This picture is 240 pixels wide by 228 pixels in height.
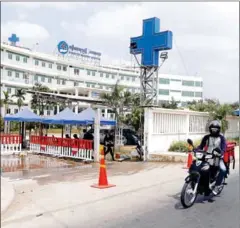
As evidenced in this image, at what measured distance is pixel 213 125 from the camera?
804cm

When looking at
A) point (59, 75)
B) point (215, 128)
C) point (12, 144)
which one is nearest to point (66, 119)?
point (12, 144)

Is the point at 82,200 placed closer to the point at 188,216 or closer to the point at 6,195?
the point at 6,195

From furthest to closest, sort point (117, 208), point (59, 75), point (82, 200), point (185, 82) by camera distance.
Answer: point (185, 82) < point (59, 75) < point (82, 200) < point (117, 208)

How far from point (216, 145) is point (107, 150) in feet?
26.8

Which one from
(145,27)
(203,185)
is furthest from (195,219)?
(145,27)

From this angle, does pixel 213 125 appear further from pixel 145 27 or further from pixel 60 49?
pixel 60 49

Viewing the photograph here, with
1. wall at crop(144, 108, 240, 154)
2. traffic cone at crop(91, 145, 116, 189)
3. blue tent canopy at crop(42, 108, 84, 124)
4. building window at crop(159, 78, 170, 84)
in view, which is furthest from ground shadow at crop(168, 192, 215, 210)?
building window at crop(159, 78, 170, 84)

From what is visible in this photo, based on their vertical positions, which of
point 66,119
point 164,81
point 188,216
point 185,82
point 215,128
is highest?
point 185,82

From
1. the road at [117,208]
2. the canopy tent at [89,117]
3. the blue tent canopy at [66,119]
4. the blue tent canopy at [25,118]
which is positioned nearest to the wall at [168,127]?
the canopy tent at [89,117]

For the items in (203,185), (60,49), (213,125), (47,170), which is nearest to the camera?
(203,185)

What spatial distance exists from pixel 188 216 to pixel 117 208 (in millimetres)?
1408

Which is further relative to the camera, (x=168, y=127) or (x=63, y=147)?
(x=168, y=127)

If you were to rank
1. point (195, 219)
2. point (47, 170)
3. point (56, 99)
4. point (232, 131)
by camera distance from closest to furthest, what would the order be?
point (195, 219)
point (47, 170)
point (56, 99)
point (232, 131)

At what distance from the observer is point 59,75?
228 feet
